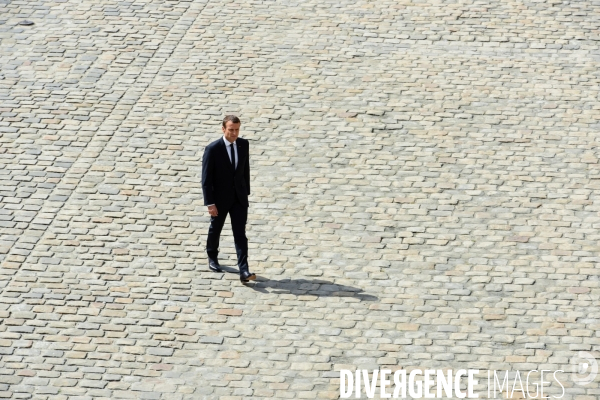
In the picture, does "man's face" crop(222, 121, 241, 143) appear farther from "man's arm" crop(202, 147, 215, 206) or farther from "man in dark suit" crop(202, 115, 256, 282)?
"man's arm" crop(202, 147, 215, 206)

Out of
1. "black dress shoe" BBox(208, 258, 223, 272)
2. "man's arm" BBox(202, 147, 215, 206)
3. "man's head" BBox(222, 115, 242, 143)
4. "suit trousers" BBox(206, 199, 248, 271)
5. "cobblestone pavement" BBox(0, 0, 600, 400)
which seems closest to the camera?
"cobblestone pavement" BBox(0, 0, 600, 400)

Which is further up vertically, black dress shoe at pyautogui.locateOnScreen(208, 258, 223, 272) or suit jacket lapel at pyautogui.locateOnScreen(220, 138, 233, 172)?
suit jacket lapel at pyautogui.locateOnScreen(220, 138, 233, 172)

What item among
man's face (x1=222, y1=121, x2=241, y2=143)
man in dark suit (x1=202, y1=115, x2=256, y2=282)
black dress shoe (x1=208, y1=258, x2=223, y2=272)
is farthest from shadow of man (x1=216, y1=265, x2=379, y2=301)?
man's face (x1=222, y1=121, x2=241, y2=143)

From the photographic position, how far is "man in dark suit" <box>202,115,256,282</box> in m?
11.1

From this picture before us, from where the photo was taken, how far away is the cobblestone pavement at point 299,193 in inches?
404

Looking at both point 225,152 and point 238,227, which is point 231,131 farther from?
point 238,227

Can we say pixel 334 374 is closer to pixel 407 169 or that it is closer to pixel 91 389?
pixel 91 389

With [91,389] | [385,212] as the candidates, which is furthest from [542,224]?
[91,389]

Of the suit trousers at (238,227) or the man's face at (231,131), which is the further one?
the suit trousers at (238,227)

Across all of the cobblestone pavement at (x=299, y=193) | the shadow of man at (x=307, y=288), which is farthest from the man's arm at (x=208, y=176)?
the shadow of man at (x=307, y=288)

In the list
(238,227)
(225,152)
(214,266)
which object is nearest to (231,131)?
(225,152)

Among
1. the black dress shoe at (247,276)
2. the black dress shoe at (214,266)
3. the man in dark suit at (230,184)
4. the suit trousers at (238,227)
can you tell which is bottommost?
the black dress shoe at (247,276)

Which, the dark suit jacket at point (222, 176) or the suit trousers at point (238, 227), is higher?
the dark suit jacket at point (222, 176)

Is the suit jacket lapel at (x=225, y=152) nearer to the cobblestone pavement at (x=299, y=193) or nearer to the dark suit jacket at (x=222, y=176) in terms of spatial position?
the dark suit jacket at (x=222, y=176)
